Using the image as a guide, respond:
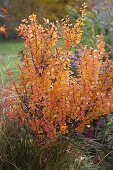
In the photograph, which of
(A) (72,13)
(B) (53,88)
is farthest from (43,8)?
(B) (53,88)

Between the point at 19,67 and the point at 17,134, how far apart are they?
0.62 metres

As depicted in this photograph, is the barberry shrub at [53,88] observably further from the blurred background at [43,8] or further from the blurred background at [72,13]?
the blurred background at [43,8]

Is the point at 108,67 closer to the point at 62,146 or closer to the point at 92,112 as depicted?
the point at 92,112

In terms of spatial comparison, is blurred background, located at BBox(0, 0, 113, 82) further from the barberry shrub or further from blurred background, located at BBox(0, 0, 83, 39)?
the barberry shrub

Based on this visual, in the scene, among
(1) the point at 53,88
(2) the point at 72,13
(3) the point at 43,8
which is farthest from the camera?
(2) the point at 72,13

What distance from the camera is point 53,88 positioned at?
162 inches

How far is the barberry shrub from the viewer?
4.06m

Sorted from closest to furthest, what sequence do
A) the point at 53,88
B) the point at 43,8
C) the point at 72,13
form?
the point at 53,88, the point at 43,8, the point at 72,13

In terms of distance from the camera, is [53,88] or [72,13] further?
[72,13]

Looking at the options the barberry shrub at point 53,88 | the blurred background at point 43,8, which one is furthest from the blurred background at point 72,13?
the barberry shrub at point 53,88

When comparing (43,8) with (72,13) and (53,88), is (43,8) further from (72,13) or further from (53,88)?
(53,88)

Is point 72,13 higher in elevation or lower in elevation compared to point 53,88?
higher

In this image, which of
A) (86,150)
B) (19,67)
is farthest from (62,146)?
(19,67)

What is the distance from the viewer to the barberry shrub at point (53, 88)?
4.06 meters
